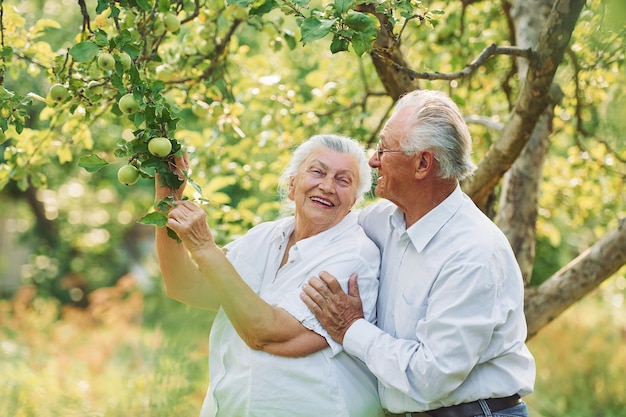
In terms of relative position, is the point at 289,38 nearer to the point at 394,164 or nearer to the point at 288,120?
the point at 288,120

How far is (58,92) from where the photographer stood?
244 cm

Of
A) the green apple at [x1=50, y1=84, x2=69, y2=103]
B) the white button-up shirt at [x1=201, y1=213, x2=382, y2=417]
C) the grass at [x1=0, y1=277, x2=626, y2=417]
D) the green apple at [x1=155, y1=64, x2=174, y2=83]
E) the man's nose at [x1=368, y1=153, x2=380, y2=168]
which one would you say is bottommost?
the grass at [x1=0, y1=277, x2=626, y2=417]

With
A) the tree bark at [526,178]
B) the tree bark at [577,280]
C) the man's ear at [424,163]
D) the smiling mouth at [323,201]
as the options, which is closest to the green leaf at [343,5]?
the man's ear at [424,163]

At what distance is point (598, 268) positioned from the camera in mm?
3305

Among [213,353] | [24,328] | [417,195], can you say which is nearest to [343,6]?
[417,195]

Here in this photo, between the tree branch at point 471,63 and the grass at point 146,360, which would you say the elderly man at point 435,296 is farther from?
the grass at point 146,360

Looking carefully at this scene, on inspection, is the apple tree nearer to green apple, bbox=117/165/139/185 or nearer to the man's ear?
green apple, bbox=117/165/139/185

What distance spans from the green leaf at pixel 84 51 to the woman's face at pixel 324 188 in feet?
2.86

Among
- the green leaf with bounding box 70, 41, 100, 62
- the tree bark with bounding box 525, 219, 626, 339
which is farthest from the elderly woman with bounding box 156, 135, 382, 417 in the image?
the tree bark with bounding box 525, 219, 626, 339

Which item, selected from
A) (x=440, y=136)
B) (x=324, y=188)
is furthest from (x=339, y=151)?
(x=440, y=136)

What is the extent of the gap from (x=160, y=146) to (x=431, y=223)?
90 centimetres

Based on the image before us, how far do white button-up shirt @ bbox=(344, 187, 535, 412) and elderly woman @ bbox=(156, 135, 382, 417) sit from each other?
0.39 ft

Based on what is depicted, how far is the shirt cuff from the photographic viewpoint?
2.30 meters

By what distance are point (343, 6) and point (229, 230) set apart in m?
1.83
